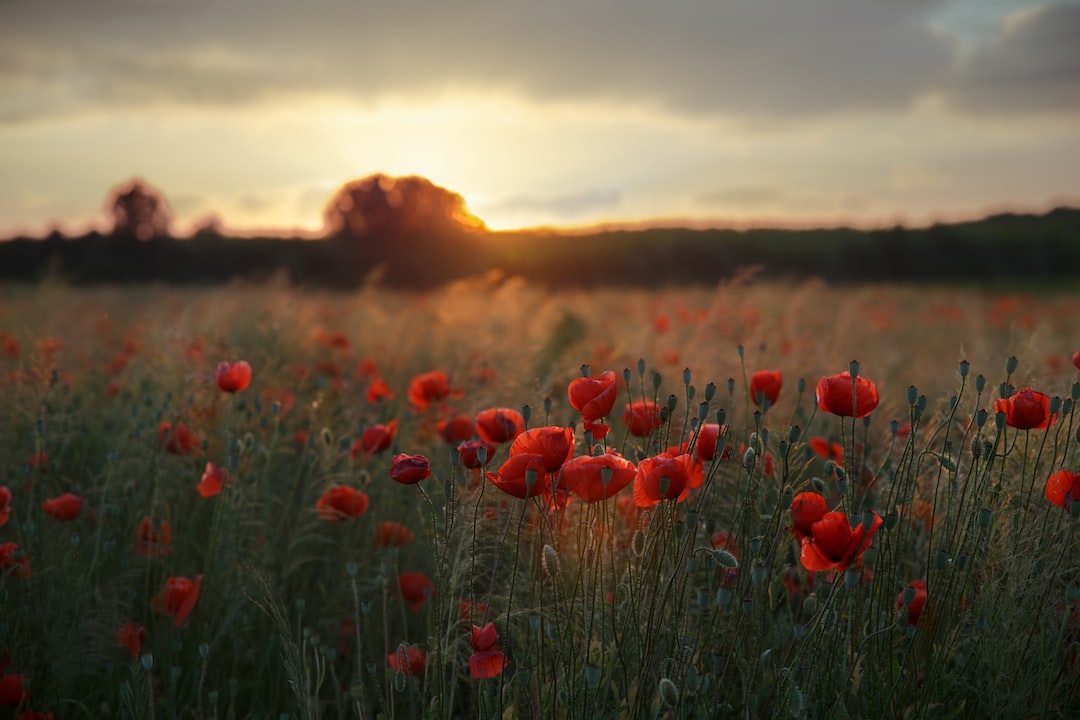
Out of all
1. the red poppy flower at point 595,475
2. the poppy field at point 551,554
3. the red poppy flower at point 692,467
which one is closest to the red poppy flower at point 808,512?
the poppy field at point 551,554

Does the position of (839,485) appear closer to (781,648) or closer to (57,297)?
(781,648)

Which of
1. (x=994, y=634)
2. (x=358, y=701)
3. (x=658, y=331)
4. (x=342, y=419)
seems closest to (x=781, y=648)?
(x=994, y=634)

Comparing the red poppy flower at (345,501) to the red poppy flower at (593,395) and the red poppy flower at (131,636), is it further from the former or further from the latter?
the red poppy flower at (593,395)

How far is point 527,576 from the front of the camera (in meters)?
2.11

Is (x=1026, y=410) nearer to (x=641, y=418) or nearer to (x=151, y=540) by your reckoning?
(x=641, y=418)

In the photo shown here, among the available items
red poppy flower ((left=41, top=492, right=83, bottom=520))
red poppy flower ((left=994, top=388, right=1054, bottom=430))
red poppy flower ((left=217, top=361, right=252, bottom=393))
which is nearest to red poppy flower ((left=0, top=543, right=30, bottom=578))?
red poppy flower ((left=41, top=492, right=83, bottom=520))

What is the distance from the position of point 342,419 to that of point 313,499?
0.72 m

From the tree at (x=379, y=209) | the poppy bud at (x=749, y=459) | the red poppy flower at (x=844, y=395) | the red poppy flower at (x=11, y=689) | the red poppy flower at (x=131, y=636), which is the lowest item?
the red poppy flower at (x=11, y=689)

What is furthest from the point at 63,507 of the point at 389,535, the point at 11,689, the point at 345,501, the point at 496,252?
the point at 496,252

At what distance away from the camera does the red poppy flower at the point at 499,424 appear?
1822 millimetres

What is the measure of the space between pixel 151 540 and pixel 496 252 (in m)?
25.9

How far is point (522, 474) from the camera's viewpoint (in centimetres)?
133

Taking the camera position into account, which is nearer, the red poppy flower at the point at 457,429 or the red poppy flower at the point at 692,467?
the red poppy flower at the point at 692,467

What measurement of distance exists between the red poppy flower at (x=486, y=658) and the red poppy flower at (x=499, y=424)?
0.49m
